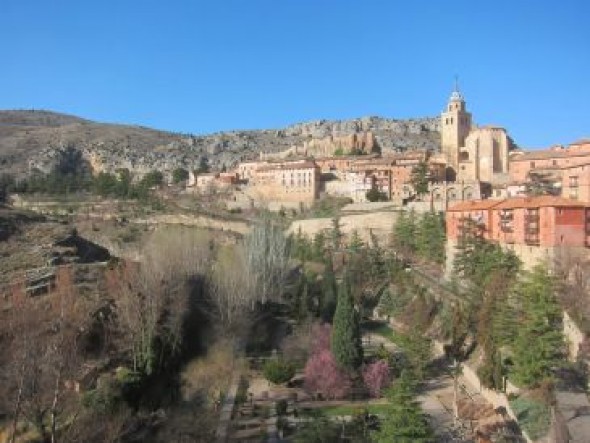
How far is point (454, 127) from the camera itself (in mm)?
64188

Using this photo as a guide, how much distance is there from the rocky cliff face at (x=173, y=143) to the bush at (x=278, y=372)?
63.2 m

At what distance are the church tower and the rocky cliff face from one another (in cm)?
2316

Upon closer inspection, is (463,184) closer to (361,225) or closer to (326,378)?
(361,225)

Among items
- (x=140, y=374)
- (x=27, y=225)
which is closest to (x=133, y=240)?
(x=27, y=225)

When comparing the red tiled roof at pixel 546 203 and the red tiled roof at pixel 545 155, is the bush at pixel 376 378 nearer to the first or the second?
the red tiled roof at pixel 546 203

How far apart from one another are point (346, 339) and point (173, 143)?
9395cm

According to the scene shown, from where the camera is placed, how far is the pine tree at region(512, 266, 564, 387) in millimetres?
22641

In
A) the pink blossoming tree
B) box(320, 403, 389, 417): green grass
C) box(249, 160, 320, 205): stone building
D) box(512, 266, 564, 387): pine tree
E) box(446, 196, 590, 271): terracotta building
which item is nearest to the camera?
box(512, 266, 564, 387): pine tree

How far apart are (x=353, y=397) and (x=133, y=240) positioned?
29893 mm

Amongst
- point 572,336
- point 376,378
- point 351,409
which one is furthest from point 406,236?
point 351,409

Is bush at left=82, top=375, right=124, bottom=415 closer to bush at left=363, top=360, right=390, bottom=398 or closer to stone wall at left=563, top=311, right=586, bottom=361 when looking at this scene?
bush at left=363, top=360, right=390, bottom=398

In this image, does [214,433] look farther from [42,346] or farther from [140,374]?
[42,346]

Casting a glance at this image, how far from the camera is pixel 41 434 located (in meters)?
17.3

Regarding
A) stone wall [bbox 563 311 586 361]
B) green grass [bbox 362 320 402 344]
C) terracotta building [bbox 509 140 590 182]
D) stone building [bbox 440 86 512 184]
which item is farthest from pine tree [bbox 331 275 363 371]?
stone building [bbox 440 86 512 184]
